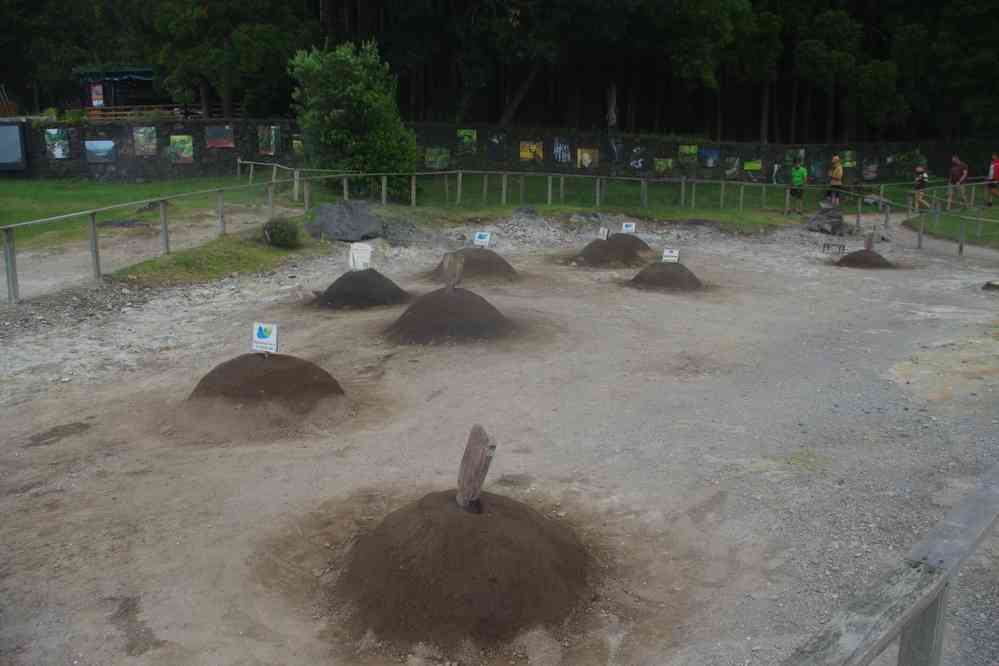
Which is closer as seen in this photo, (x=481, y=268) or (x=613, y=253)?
(x=481, y=268)

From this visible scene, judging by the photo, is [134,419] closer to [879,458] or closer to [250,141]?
[879,458]

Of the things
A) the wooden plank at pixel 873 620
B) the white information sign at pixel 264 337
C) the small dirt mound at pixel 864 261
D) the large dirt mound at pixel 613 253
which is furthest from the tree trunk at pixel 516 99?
the wooden plank at pixel 873 620

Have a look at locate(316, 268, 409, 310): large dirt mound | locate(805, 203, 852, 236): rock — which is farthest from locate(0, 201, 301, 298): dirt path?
locate(805, 203, 852, 236): rock

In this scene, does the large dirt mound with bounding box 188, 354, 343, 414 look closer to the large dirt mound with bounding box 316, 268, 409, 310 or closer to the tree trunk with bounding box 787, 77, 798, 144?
the large dirt mound with bounding box 316, 268, 409, 310

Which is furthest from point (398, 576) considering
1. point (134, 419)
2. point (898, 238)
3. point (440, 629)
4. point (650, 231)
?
point (898, 238)

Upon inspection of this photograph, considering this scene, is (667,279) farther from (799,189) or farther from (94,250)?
(799,189)

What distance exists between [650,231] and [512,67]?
1556 centimetres

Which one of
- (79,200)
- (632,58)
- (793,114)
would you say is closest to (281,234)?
(79,200)

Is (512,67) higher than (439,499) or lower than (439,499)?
higher

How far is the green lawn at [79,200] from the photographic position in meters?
19.3

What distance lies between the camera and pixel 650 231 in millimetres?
25156

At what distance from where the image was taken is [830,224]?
25375 mm

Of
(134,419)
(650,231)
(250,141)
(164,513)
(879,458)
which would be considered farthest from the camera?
(250,141)

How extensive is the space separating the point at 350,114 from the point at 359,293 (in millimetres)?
11527
